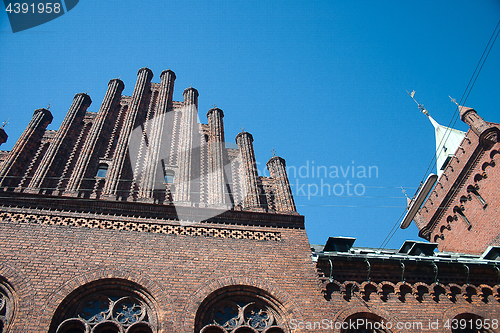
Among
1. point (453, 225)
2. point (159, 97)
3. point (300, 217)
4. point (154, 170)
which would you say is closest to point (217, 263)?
point (300, 217)

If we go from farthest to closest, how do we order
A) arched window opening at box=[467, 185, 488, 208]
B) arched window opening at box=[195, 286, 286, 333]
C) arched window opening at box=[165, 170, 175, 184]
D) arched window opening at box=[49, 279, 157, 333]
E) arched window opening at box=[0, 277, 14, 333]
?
1. arched window opening at box=[467, 185, 488, 208]
2. arched window opening at box=[165, 170, 175, 184]
3. arched window opening at box=[195, 286, 286, 333]
4. arched window opening at box=[49, 279, 157, 333]
5. arched window opening at box=[0, 277, 14, 333]

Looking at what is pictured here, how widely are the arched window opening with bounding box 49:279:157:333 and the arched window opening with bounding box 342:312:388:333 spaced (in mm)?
4925

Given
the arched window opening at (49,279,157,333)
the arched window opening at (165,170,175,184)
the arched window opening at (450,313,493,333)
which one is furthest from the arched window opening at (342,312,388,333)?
the arched window opening at (165,170,175,184)

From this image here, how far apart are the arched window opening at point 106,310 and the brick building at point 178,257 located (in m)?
0.03

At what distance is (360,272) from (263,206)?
11.9 ft

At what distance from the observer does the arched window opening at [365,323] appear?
992 cm

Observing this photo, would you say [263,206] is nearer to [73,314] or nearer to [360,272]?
[360,272]

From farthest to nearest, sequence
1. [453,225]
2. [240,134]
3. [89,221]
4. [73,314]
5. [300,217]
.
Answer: [453,225] → [240,134] → [300,217] → [89,221] → [73,314]

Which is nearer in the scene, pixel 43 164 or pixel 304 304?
pixel 304 304

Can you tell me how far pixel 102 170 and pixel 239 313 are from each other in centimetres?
663

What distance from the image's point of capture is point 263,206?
12758mm

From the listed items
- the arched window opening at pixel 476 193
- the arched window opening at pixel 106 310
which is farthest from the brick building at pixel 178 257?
the arched window opening at pixel 476 193

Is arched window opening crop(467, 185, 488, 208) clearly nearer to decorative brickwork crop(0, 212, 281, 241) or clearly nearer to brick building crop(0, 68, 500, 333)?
brick building crop(0, 68, 500, 333)

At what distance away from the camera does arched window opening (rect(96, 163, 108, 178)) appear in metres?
12.6
